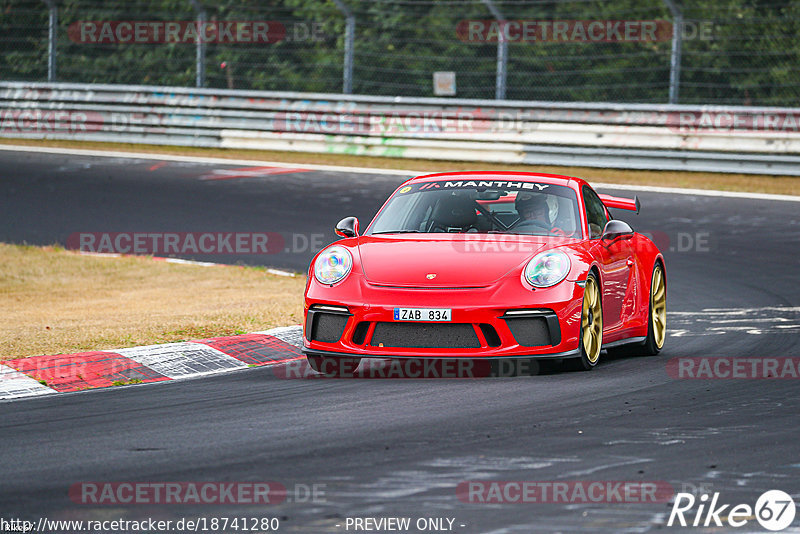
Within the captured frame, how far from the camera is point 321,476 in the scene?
5.43m

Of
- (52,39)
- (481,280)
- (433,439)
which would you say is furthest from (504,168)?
(433,439)

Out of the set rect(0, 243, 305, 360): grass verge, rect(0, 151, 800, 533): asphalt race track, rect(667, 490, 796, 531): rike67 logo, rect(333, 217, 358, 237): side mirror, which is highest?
rect(333, 217, 358, 237): side mirror

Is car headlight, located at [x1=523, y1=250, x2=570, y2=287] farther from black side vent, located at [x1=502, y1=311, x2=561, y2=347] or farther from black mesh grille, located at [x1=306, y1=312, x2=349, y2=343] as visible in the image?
black mesh grille, located at [x1=306, y1=312, x2=349, y2=343]

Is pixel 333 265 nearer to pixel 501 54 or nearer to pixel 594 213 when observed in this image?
pixel 594 213

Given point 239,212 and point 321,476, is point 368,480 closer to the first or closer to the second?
point 321,476

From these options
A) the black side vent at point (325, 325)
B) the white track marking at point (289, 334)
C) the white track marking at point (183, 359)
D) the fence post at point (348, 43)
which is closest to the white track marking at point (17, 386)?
the white track marking at point (183, 359)

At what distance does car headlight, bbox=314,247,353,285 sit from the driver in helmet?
49.6 inches

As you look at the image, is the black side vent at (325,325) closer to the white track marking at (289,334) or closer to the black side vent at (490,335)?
the black side vent at (490,335)

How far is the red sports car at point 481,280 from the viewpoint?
800 cm

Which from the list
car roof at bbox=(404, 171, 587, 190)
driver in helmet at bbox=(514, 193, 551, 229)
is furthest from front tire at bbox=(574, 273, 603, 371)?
car roof at bbox=(404, 171, 587, 190)

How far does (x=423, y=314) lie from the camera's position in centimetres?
797

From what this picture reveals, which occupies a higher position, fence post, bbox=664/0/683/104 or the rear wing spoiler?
fence post, bbox=664/0/683/104

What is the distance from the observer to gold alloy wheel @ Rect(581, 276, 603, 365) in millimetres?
8289

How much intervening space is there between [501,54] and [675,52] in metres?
2.77
